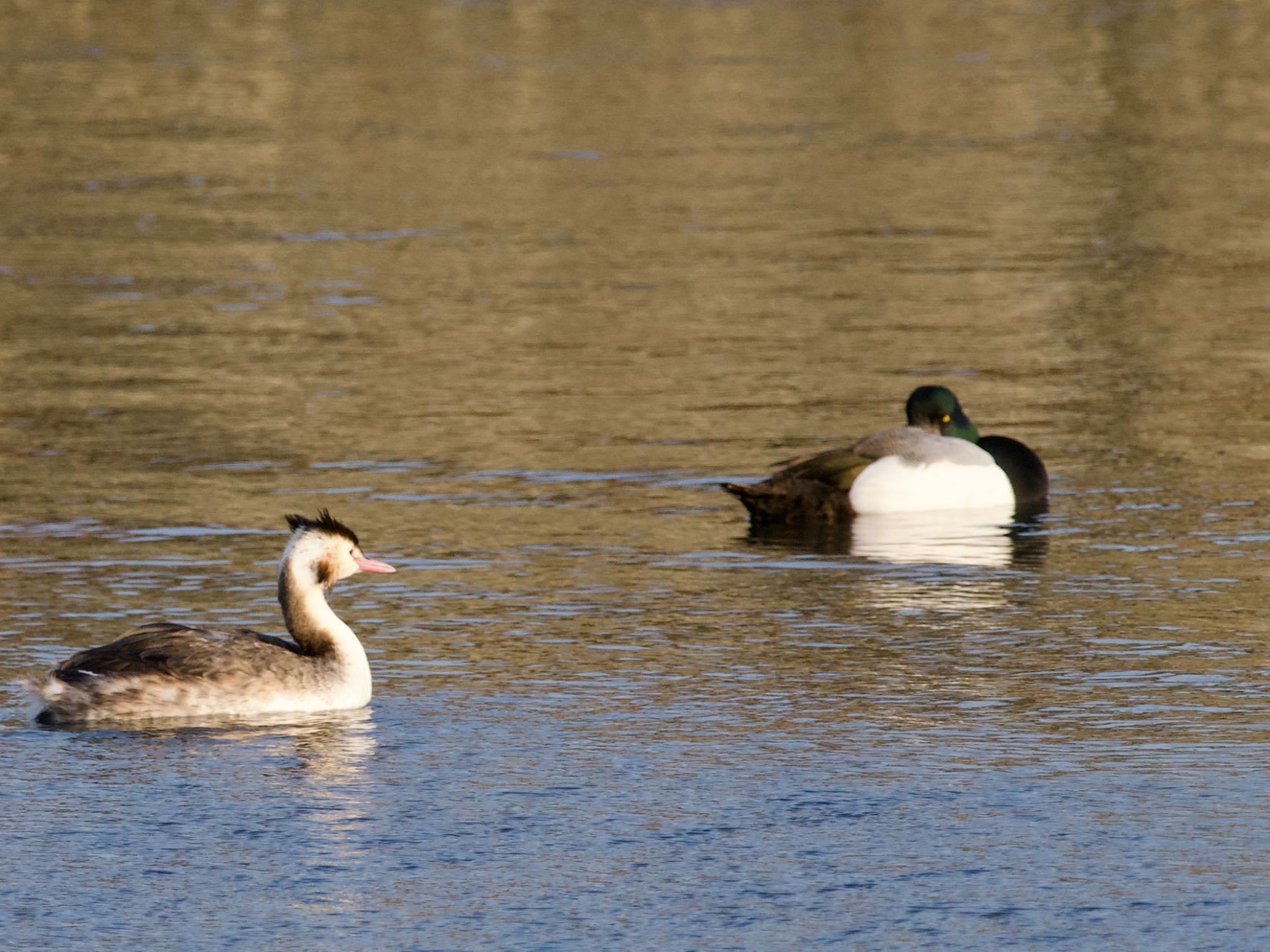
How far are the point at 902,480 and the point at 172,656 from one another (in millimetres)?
6531

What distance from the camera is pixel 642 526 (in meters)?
14.9

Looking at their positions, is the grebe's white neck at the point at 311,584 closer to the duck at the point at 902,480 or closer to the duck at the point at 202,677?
the duck at the point at 202,677

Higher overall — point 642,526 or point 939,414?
point 939,414

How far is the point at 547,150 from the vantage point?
3625cm

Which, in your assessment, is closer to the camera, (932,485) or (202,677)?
(202,677)

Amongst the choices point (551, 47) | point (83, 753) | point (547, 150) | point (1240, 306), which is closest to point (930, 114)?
point (547, 150)

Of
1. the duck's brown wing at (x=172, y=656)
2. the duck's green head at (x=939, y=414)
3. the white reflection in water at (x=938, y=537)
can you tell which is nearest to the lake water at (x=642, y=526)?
the white reflection in water at (x=938, y=537)

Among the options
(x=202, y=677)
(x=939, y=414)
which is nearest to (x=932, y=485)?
(x=939, y=414)

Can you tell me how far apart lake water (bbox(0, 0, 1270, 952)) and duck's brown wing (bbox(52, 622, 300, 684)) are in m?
0.26

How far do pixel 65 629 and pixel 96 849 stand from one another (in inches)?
144

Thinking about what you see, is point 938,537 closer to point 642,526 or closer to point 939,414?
point 939,414

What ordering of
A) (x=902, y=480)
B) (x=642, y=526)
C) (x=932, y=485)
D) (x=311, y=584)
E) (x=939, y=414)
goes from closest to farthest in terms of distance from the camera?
(x=311, y=584), (x=642, y=526), (x=902, y=480), (x=932, y=485), (x=939, y=414)

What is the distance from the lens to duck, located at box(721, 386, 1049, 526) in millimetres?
15367

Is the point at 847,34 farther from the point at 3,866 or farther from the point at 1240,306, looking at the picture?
the point at 3,866
